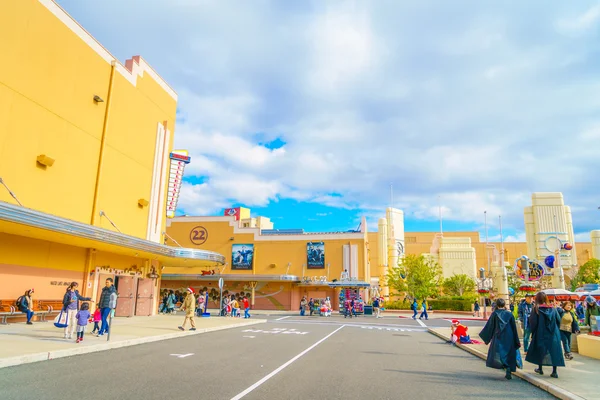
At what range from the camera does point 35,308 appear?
706 inches

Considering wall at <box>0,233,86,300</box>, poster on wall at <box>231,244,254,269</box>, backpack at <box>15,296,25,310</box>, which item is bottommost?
backpack at <box>15,296,25,310</box>

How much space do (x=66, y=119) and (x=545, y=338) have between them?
783 inches

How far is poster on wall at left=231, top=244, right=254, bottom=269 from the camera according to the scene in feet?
175

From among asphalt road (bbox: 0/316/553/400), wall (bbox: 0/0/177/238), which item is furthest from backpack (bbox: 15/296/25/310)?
asphalt road (bbox: 0/316/553/400)

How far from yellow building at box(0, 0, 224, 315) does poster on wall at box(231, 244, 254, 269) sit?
25474 millimetres

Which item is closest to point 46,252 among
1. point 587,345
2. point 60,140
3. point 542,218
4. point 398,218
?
point 60,140

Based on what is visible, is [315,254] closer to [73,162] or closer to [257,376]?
[73,162]

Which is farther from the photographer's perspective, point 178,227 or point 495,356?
point 178,227

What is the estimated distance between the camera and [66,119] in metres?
19.5

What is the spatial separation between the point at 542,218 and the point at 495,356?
65.1 metres

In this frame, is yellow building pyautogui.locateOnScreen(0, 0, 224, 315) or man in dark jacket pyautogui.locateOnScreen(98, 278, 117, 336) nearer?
man in dark jacket pyautogui.locateOnScreen(98, 278, 117, 336)

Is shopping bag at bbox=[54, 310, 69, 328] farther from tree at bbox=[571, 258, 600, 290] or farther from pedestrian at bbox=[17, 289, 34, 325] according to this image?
tree at bbox=[571, 258, 600, 290]

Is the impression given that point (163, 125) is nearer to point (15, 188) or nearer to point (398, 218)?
point (15, 188)

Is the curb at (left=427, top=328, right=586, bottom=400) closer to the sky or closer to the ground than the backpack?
closer to the ground
